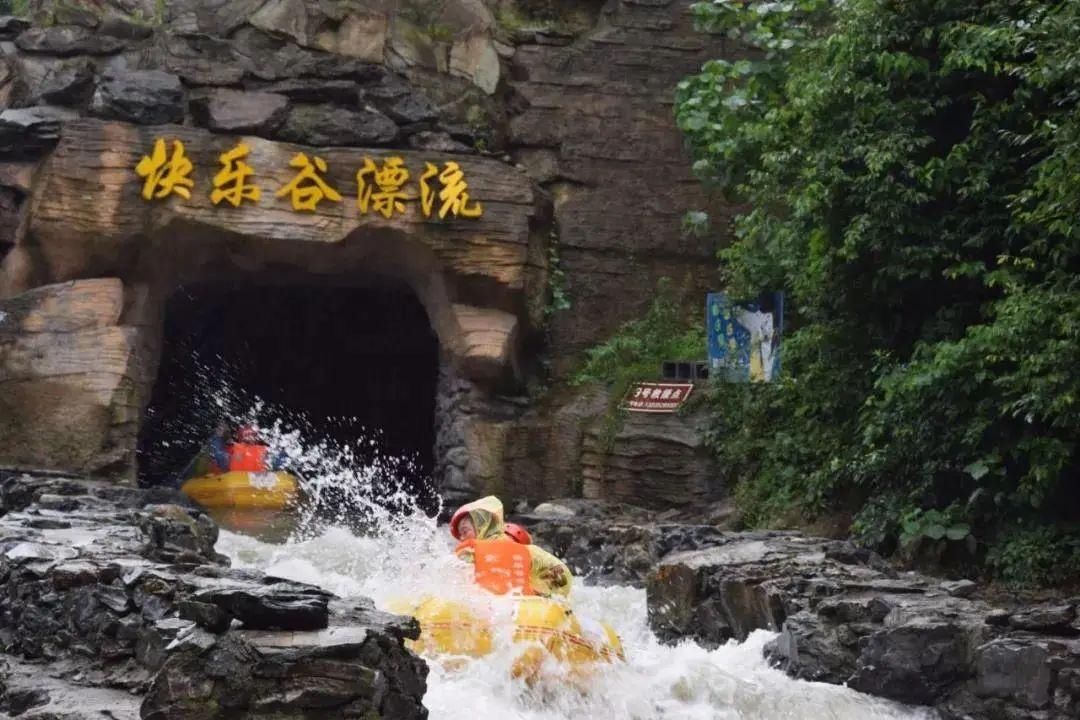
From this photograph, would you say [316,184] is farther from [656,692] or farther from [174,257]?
[656,692]

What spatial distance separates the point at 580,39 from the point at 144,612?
11.5 m

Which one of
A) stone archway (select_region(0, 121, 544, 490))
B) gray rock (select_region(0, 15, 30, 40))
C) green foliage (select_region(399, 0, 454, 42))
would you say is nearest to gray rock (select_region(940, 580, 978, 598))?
stone archway (select_region(0, 121, 544, 490))

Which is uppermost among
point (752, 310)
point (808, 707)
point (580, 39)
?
point (580, 39)

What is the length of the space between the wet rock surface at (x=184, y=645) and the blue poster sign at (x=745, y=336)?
6.77m

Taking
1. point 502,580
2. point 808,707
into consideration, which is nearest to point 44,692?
point 502,580

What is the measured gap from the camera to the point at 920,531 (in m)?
8.23

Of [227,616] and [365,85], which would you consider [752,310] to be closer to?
[365,85]

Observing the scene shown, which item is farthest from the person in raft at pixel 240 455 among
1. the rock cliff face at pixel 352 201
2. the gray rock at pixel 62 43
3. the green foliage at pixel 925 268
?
the green foliage at pixel 925 268

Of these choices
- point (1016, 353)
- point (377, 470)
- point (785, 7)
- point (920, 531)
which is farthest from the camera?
point (377, 470)

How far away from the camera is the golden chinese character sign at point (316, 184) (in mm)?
12016

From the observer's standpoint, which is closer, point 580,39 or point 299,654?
point 299,654

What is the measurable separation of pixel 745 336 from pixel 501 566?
555 centimetres

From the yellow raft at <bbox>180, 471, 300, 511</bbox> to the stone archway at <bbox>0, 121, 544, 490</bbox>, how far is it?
2177 millimetres

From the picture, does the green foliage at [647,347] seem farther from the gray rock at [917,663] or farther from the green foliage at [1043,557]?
the gray rock at [917,663]
